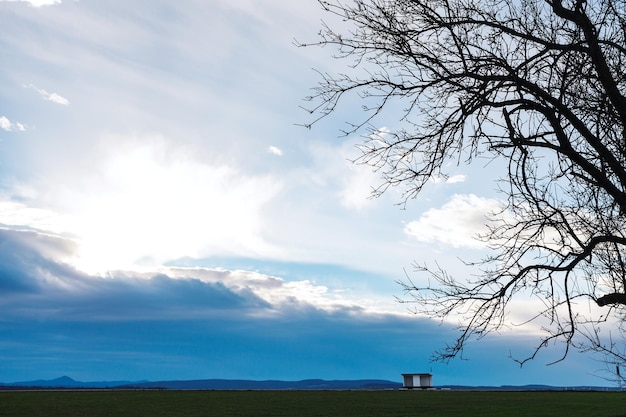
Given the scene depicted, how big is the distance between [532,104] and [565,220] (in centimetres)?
194

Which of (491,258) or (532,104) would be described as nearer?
(532,104)

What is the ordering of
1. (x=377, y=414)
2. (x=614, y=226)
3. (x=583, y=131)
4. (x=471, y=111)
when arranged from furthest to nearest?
(x=377, y=414)
(x=614, y=226)
(x=471, y=111)
(x=583, y=131)

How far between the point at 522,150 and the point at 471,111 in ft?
3.12

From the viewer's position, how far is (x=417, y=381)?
258ft

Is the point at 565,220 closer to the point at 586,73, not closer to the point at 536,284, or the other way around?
the point at 536,284

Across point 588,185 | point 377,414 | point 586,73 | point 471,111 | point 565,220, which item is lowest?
point 377,414

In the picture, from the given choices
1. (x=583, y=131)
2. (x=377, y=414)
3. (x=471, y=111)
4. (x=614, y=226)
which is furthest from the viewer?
(x=377, y=414)

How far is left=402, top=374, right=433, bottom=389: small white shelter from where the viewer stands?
257ft

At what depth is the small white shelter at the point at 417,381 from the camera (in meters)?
78.2

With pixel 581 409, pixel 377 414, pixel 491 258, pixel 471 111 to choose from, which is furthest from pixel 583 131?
pixel 581 409

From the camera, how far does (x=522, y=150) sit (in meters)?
9.77

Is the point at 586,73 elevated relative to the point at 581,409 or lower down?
elevated

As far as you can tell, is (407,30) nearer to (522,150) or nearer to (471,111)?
(471,111)

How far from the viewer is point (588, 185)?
10422 mm
